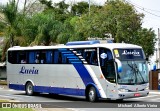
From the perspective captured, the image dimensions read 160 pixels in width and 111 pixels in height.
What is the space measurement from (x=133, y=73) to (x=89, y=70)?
238cm

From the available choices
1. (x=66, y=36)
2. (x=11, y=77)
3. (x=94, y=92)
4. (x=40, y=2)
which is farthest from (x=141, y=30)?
(x=40, y=2)

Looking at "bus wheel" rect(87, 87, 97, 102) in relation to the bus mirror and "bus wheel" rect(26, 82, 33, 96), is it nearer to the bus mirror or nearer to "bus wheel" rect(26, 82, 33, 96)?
the bus mirror

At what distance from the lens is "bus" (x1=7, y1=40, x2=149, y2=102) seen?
68.8 feet

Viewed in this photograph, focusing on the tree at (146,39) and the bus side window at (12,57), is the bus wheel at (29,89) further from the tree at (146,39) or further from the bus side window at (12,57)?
the tree at (146,39)

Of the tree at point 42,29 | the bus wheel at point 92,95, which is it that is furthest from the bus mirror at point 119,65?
the tree at point 42,29

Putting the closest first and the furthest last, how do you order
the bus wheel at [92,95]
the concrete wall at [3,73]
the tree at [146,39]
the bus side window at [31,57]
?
the bus wheel at [92,95] < the bus side window at [31,57] < the tree at [146,39] < the concrete wall at [3,73]

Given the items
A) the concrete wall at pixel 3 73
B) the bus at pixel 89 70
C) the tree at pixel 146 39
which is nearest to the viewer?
the bus at pixel 89 70

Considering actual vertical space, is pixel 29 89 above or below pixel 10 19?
below

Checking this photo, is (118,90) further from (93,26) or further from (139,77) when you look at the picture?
(93,26)

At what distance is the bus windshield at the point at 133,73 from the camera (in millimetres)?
20853

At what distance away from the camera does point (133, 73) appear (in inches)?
832

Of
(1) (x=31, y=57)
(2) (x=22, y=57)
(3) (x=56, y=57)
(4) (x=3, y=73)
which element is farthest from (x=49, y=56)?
(4) (x=3, y=73)

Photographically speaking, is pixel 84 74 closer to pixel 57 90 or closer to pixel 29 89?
pixel 57 90

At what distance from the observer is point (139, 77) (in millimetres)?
21328
